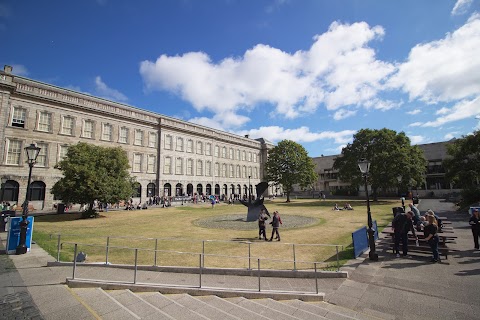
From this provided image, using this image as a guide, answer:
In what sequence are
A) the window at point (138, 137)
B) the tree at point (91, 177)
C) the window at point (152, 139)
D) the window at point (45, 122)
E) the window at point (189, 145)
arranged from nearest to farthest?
the tree at point (91, 177) < the window at point (45, 122) < the window at point (138, 137) < the window at point (152, 139) < the window at point (189, 145)

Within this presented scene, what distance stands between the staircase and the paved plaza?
1.04 ft

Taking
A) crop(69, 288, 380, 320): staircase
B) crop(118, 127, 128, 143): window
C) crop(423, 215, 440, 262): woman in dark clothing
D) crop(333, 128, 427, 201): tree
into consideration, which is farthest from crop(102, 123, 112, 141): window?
crop(423, 215, 440, 262): woman in dark clothing

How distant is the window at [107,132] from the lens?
1577 inches

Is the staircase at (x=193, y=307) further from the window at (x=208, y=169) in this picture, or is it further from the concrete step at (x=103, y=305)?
the window at (x=208, y=169)

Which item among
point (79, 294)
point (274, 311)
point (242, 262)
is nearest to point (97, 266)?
point (79, 294)

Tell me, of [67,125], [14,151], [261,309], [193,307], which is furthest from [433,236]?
[67,125]

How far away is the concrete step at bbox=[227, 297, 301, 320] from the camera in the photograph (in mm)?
5097

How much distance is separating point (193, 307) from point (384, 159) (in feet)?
129

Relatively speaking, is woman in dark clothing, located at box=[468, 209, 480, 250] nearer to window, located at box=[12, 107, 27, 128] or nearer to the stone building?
the stone building

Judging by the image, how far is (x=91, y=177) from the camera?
23594 mm

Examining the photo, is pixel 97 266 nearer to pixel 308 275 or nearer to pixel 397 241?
pixel 308 275

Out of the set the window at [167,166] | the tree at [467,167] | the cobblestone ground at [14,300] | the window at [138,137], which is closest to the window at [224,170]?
the window at [167,166]

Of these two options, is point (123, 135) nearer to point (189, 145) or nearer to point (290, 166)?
point (189, 145)

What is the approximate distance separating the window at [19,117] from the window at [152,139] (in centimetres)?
1829
